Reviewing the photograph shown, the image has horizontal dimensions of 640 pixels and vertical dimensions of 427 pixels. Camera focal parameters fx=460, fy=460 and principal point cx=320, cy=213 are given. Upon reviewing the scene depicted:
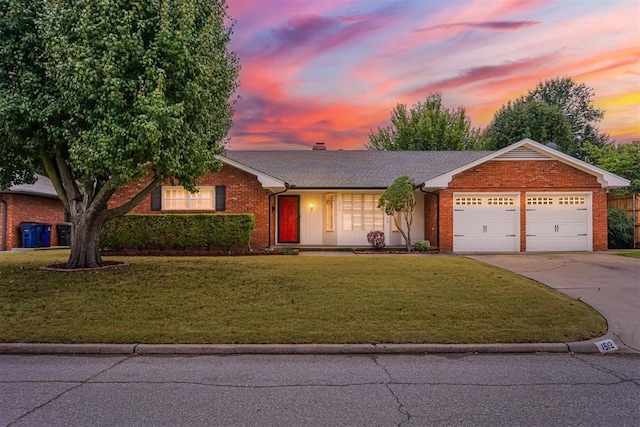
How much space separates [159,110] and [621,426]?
342 inches

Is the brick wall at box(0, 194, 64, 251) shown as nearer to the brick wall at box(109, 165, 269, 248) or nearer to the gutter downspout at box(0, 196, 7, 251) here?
the gutter downspout at box(0, 196, 7, 251)

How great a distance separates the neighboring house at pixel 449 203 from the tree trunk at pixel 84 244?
→ 6.28m

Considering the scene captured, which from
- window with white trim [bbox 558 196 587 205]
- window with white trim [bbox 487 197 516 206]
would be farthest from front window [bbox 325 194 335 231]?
Result: window with white trim [bbox 558 196 587 205]

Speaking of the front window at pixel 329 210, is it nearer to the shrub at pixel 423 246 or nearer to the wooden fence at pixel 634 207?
the shrub at pixel 423 246

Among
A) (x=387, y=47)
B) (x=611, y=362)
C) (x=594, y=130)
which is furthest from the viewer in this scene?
(x=594, y=130)

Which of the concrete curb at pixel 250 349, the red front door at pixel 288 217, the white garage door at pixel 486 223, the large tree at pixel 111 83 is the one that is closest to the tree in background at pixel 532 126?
the white garage door at pixel 486 223

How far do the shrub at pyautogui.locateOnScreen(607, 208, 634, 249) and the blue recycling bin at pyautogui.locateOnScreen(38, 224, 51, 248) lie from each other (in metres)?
24.9

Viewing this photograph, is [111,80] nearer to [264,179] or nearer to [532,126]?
[264,179]

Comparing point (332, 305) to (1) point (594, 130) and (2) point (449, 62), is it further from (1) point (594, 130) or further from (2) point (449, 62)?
(1) point (594, 130)

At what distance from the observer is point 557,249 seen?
58.7ft

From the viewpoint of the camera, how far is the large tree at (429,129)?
1651 inches

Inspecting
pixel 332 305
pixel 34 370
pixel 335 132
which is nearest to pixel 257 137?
pixel 335 132

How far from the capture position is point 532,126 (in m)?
35.9

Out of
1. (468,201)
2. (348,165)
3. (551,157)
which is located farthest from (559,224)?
(348,165)
